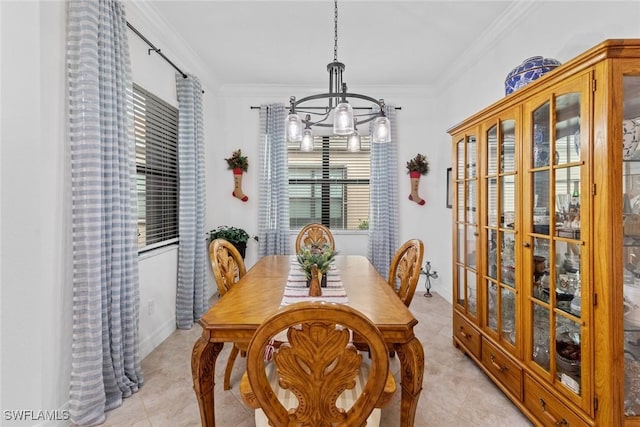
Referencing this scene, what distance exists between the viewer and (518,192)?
1.94 meters

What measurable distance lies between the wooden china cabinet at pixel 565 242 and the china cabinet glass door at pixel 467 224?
0.10m

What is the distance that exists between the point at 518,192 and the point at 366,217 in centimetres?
279

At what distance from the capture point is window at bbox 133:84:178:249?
2.74 meters

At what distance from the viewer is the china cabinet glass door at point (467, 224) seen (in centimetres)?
248

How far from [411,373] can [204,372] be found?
910 millimetres

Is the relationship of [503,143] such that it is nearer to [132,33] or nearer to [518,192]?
[518,192]

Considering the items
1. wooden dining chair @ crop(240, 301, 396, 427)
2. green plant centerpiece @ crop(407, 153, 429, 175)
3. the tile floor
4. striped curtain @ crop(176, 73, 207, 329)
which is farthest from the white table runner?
green plant centerpiece @ crop(407, 153, 429, 175)

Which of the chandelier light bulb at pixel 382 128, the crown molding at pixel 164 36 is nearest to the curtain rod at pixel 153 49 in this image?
the crown molding at pixel 164 36

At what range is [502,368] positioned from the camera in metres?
2.07

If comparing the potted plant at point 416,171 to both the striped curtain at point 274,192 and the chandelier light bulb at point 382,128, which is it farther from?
the chandelier light bulb at point 382,128

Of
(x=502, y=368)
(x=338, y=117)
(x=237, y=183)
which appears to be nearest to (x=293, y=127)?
(x=338, y=117)

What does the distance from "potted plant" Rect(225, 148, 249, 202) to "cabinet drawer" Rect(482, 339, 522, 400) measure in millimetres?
3264

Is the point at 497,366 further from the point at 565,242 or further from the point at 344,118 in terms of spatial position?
the point at 344,118

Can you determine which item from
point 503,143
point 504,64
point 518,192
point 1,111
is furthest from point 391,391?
point 504,64
